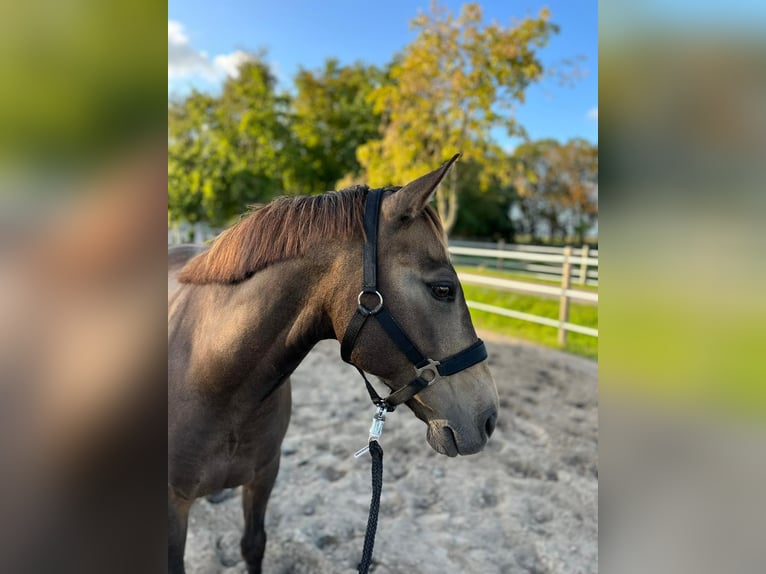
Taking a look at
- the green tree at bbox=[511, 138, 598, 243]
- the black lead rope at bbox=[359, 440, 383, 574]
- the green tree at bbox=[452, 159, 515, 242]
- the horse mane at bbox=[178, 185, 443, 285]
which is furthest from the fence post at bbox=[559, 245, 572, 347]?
the green tree at bbox=[452, 159, 515, 242]

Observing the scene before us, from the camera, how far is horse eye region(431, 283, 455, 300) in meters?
1.36

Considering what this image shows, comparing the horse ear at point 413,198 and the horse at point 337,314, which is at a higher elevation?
the horse ear at point 413,198

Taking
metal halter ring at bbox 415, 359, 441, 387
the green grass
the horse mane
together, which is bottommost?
the green grass

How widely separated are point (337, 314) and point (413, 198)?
415 mm

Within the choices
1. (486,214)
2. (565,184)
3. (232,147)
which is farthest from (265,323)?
(486,214)

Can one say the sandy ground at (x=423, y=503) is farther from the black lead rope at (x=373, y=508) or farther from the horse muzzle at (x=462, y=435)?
the horse muzzle at (x=462, y=435)

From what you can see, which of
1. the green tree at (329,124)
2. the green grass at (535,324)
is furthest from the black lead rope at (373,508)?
the green tree at (329,124)

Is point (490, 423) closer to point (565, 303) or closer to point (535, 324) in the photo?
point (565, 303)

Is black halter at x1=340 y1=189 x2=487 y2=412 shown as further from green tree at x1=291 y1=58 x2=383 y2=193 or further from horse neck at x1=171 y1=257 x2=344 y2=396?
green tree at x1=291 y1=58 x2=383 y2=193

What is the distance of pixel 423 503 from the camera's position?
9.88ft

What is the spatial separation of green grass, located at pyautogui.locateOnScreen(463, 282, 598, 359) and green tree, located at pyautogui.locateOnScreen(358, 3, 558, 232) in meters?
2.44

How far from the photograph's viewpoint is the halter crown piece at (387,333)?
4.39 feet
